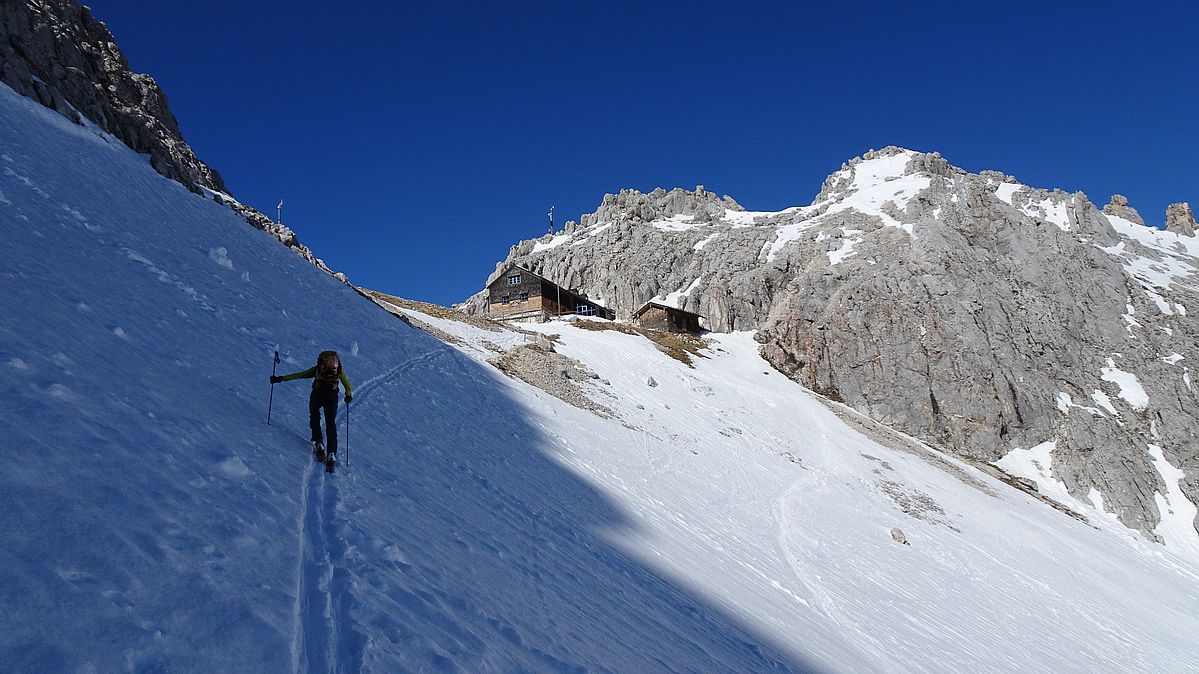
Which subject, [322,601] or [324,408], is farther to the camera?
[324,408]

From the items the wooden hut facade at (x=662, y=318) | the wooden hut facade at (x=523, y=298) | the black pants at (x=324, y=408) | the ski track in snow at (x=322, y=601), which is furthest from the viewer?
the wooden hut facade at (x=662, y=318)

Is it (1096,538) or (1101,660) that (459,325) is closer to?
(1101,660)

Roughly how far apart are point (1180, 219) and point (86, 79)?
155824 mm

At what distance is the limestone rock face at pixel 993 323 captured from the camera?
2255 inches

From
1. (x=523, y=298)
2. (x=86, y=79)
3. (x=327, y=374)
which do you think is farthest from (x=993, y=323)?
(x=86, y=79)

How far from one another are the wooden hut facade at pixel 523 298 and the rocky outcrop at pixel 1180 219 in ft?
388

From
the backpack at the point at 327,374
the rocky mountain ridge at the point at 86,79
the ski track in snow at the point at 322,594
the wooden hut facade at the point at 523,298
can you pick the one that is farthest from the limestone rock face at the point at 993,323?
the ski track in snow at the point at 322,594

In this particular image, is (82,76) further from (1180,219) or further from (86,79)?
(1180,219)

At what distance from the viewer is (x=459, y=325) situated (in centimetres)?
4216

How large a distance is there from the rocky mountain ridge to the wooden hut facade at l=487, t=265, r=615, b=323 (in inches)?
1341

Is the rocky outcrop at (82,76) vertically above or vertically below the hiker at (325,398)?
above

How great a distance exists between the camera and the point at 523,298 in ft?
222

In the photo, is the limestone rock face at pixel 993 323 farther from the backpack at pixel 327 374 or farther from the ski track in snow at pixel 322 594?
the ski track in snow at pixel 322 594

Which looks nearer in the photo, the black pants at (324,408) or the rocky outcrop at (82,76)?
the black pants at (324,408)
